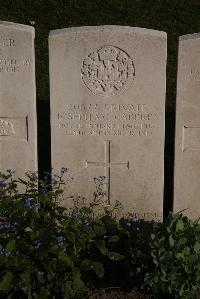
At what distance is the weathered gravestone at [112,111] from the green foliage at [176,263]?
0.98 meters

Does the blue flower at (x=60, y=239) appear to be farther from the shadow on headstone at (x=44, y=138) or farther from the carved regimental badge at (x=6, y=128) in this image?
the shadow on headstone at (x=44, y=138)

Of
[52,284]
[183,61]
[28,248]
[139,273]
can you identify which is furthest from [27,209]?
[183,61]

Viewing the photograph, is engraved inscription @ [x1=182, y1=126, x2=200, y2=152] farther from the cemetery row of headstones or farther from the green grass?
the green grass

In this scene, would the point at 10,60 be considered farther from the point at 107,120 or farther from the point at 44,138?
the point at 44,138

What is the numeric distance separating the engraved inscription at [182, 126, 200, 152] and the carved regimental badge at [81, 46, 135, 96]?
70 cm

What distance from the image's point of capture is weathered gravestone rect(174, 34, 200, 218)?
14.8 feet

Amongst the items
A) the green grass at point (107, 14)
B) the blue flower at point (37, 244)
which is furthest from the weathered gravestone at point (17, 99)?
the green grass at point (107, 14)

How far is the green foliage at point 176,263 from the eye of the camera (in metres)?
3.85

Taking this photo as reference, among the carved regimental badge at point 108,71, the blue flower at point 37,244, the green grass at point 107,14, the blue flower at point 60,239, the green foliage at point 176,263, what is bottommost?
the green foliage at point 176,263

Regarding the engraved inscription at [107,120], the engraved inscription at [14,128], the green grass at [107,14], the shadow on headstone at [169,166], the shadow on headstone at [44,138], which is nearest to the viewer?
the engraved inscription at [107,120]

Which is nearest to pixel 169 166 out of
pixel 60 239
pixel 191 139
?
pixel 191 139

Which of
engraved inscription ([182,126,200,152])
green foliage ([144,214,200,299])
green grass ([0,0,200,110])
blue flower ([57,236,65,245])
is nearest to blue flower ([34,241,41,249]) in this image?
blue flower ([57,236,65,245])

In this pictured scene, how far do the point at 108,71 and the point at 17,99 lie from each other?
872 millimetres

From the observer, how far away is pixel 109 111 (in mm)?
4703
